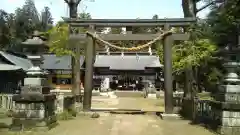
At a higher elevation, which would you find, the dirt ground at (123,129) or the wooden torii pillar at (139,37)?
A: the wooden torii pillar at (139,37)

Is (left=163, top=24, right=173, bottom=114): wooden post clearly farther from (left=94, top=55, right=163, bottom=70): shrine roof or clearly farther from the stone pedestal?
(left=94, top=55, right=163, bottom=70): shrine roof

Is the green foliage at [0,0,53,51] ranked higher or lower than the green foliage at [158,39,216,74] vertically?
higher

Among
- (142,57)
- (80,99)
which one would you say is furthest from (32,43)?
(142,57)

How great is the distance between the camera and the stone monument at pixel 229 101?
1145 cm

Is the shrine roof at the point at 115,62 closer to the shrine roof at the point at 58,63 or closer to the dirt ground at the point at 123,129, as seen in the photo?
the shrine roof at the point at 58,63

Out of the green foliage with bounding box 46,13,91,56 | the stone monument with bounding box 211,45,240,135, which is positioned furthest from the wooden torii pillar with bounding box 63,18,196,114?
the green foliage with bounding box 46,13,91,56

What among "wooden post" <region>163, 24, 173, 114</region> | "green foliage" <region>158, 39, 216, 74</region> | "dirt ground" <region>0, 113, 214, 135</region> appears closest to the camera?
"dirt ground" <region>0, 113, 214, 135</region>

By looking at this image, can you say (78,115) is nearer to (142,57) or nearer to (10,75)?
(10,75)

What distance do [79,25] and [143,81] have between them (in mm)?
33717

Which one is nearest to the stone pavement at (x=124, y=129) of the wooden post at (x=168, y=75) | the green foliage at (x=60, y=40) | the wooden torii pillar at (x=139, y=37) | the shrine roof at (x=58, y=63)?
the wooden post at (x=168, y=75)

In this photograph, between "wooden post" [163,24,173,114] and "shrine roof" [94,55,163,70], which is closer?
"wooden post" [163,24,173,114]

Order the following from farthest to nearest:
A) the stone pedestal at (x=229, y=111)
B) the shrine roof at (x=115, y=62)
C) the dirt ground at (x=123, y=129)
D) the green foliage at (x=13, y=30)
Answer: the shrine roof at (x=115, y=62) < the green foliage at (x=13, y=30) < the dirt ground at (x=123, y=129) < the stone pedestal at (x=229, y=111)

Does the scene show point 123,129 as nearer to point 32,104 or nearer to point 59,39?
point 32,104

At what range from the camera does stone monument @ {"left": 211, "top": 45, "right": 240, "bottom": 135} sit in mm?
11453
